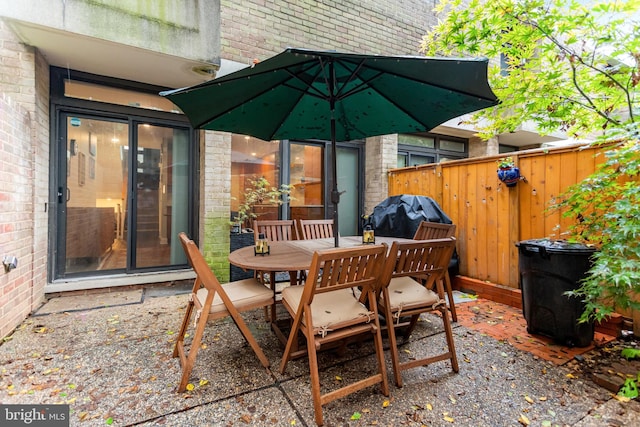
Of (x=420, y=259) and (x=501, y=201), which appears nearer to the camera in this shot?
(x=420, y=259)

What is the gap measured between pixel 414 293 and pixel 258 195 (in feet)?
10.9

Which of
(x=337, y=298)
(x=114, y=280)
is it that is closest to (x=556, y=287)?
(x=337, y=298)

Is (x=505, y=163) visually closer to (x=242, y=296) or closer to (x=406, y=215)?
(x=406, y=215)

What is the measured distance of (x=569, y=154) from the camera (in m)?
3.05

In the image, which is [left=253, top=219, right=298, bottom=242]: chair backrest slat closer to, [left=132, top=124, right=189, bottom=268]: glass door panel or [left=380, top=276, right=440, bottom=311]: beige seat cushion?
[left=380, top=276, right=440, bottom=311]: beige seat cushion

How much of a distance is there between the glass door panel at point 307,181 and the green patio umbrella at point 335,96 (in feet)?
5.81

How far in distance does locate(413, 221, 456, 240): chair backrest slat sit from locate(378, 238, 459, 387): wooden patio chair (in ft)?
2.69

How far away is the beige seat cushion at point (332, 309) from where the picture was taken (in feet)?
6.05

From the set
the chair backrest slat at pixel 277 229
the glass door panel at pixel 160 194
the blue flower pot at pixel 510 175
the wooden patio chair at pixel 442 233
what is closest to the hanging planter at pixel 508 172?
the blue flower pot at pixel 510 175

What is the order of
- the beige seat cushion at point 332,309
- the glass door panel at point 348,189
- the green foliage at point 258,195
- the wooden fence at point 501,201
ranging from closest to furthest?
1. the beige seat cushion at point 332,309
2. the wooden fence at point 501,201
3. the green foliage at point 258,195
4. the glass door panel at point 348,189

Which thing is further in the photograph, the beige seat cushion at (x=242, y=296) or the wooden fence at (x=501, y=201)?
the wooden fence at (x=501, y=201)

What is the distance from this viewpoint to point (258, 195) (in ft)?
16.3

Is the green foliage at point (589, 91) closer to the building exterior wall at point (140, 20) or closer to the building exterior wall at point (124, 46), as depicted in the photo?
the building exterior wall at point (124, 46)

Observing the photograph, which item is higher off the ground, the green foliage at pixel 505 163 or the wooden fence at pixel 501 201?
the green foliage at pixel 505 163
